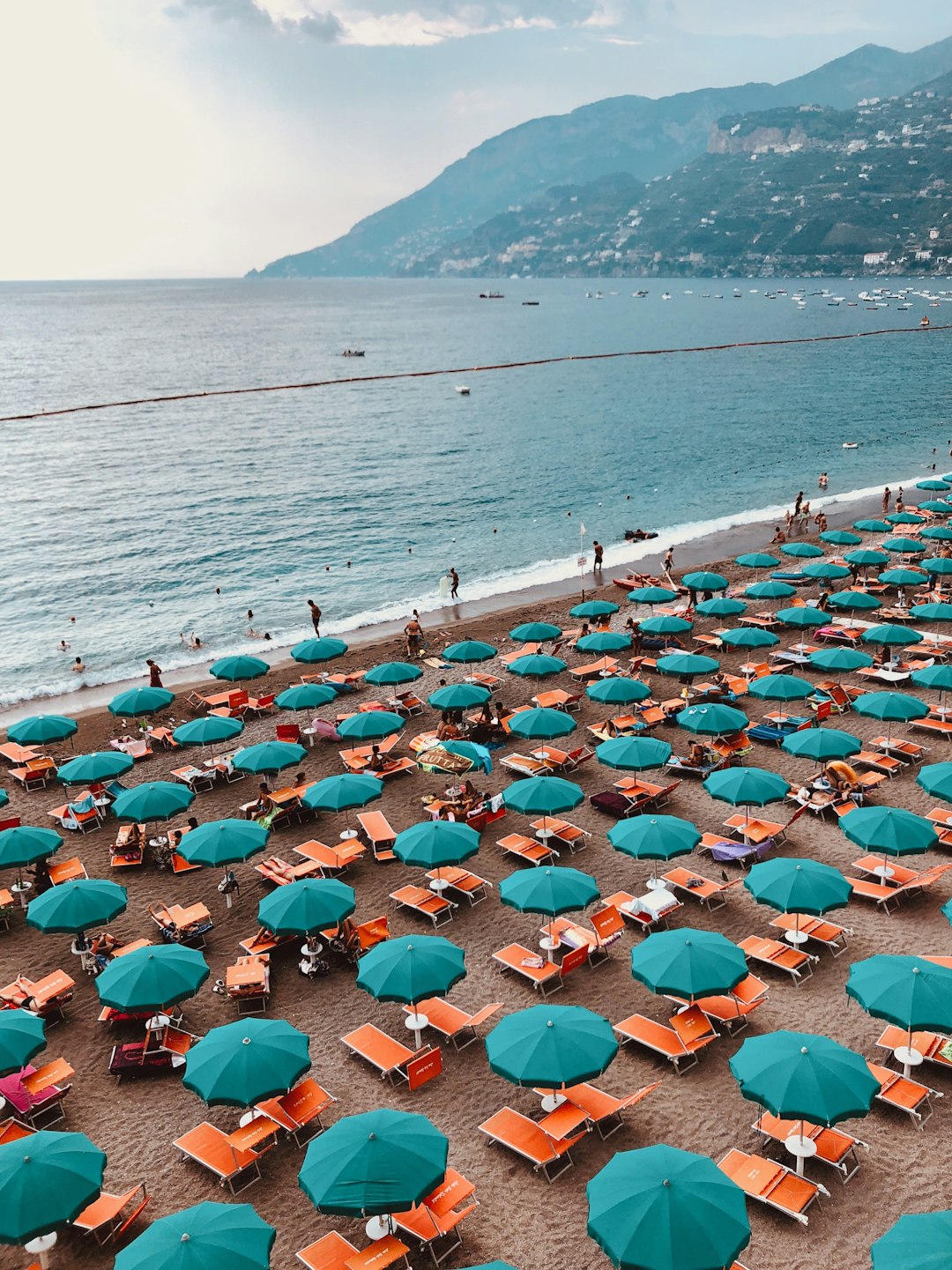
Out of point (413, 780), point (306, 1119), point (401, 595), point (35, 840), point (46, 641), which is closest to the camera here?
point (306, 1119)

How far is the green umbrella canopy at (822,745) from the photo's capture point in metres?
17.0

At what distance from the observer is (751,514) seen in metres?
49.6

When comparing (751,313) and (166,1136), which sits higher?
(751,313)

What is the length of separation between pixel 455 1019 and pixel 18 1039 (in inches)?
217

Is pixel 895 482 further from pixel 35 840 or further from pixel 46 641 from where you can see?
pixel 35 840

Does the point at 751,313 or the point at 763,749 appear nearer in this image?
the point at 763,749

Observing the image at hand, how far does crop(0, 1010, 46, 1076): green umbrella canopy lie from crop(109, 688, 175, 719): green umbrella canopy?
10.8 meters

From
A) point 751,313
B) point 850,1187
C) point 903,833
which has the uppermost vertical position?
point 751,313

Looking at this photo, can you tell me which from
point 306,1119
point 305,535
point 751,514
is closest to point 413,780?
point 306,1119

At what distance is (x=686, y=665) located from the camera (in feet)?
71.5

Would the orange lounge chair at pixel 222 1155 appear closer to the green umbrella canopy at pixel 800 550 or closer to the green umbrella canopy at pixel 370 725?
the green umbrella canopy at pixel 370 725

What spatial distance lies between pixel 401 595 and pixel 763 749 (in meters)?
21.8

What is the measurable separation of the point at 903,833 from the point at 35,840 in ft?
48.1

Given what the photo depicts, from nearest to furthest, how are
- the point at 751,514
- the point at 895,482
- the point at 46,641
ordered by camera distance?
the point at 46,641 → the point at 751,514 → the point at 895,482
